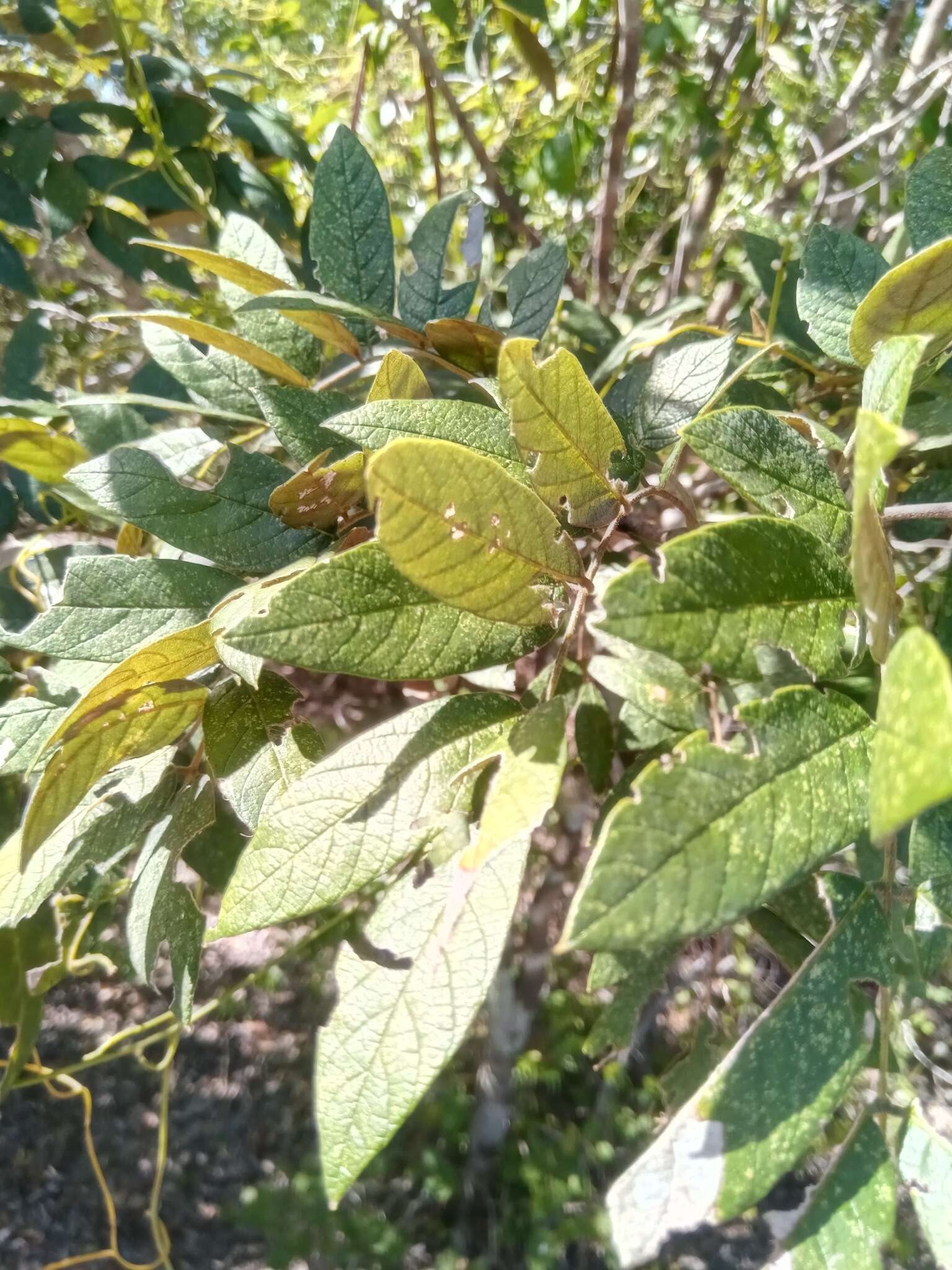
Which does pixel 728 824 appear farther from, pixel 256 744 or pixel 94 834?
pixel 94 834

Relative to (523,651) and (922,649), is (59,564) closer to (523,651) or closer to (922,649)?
(523,651)

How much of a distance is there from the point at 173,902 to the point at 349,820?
19 centimetres

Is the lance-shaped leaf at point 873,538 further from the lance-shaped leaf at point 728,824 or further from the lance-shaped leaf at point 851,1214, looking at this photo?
the lance-shaped leaf at point 851,1214

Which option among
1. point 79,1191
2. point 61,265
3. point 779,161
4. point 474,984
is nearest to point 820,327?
point 474,984

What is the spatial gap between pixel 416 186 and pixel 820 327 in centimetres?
114

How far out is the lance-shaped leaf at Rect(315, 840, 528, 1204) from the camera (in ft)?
0.98

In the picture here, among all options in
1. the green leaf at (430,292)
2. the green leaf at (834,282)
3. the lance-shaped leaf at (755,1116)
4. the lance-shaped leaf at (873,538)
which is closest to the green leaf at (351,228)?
the green leaf at (430,292)

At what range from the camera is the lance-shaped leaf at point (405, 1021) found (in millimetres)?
299

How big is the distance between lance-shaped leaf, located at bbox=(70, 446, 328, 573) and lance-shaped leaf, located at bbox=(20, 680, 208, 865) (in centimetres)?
8

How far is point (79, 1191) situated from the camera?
1637 mm

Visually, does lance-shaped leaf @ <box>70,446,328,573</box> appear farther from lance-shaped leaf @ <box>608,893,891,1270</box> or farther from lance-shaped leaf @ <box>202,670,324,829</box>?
lance-shaped leaf @ <box>608,893,891,1270</box>

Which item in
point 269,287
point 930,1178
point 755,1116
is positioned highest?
point 269,287

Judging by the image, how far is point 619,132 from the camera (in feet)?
2.89

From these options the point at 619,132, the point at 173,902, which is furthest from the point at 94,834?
the point at 619,132
